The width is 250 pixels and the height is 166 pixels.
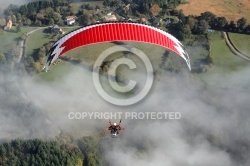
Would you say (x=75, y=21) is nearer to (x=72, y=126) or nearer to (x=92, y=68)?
(x=92, y=68)

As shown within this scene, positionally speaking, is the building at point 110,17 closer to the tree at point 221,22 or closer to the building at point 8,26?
the building at point 8,26

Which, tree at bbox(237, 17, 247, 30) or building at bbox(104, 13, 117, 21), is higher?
building at bbox(104, 13, 117, 21)

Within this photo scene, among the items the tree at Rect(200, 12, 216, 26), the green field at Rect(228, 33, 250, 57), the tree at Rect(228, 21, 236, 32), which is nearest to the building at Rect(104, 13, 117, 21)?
the tree at Rect(200, 12, 216, 26)

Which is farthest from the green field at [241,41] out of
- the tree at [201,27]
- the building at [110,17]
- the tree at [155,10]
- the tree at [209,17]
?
the building at [110,17]

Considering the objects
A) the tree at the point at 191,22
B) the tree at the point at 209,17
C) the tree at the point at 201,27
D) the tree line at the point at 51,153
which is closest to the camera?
the tree line at the point at 51,153

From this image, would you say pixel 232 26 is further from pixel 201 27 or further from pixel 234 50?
pixel 234 50

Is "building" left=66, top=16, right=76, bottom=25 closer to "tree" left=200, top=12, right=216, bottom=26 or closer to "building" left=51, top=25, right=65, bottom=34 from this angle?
"building" left=51, top=25, right=65, bottom=34
